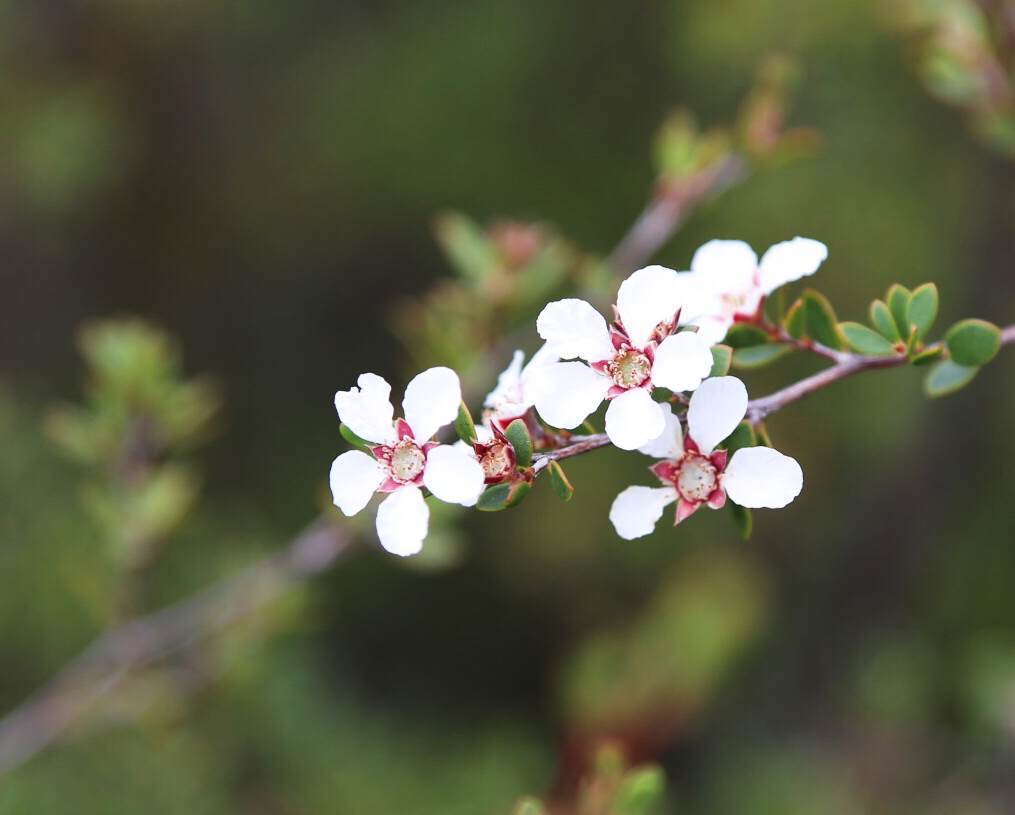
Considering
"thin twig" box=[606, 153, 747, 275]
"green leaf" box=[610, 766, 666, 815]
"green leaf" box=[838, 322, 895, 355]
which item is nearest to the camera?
"green leaf" box=[838, 322, 895, 355]

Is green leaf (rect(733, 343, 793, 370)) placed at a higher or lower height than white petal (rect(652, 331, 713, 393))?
higher

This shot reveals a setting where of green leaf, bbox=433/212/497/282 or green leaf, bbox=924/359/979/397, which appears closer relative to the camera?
green leaf, bbox=924/359/979/397

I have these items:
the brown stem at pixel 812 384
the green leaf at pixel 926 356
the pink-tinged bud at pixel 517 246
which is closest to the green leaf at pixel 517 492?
the brown stem at pixel 812 384

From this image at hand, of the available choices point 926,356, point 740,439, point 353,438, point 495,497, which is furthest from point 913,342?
point 353,438

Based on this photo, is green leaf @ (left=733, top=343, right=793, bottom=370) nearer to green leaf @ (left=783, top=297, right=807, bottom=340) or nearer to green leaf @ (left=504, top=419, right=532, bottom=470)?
green leaf @ (left=783, top=297, right=807, bottom=340)

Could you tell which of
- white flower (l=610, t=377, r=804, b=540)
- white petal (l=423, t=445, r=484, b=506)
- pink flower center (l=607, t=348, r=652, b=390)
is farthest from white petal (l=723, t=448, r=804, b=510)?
white petal (l=423, t=445, r=484, b=506)

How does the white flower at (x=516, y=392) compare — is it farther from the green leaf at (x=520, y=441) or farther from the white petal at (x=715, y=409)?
the white petal at (x=715, y=409)

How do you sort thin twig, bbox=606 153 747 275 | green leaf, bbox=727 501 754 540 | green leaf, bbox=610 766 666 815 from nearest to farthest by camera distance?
green leaf, bbox=727 501 754 540 < green leaf, bbox=610 766 666 815 < thin twig, bbox=606 153 747 275

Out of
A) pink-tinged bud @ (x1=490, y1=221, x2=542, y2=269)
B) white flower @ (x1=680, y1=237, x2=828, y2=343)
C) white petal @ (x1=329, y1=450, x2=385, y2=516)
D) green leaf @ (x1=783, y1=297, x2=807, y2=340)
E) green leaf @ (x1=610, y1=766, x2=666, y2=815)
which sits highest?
pink-tinged bud @ (x1=490, y1=221, x2=542, y2=269)
